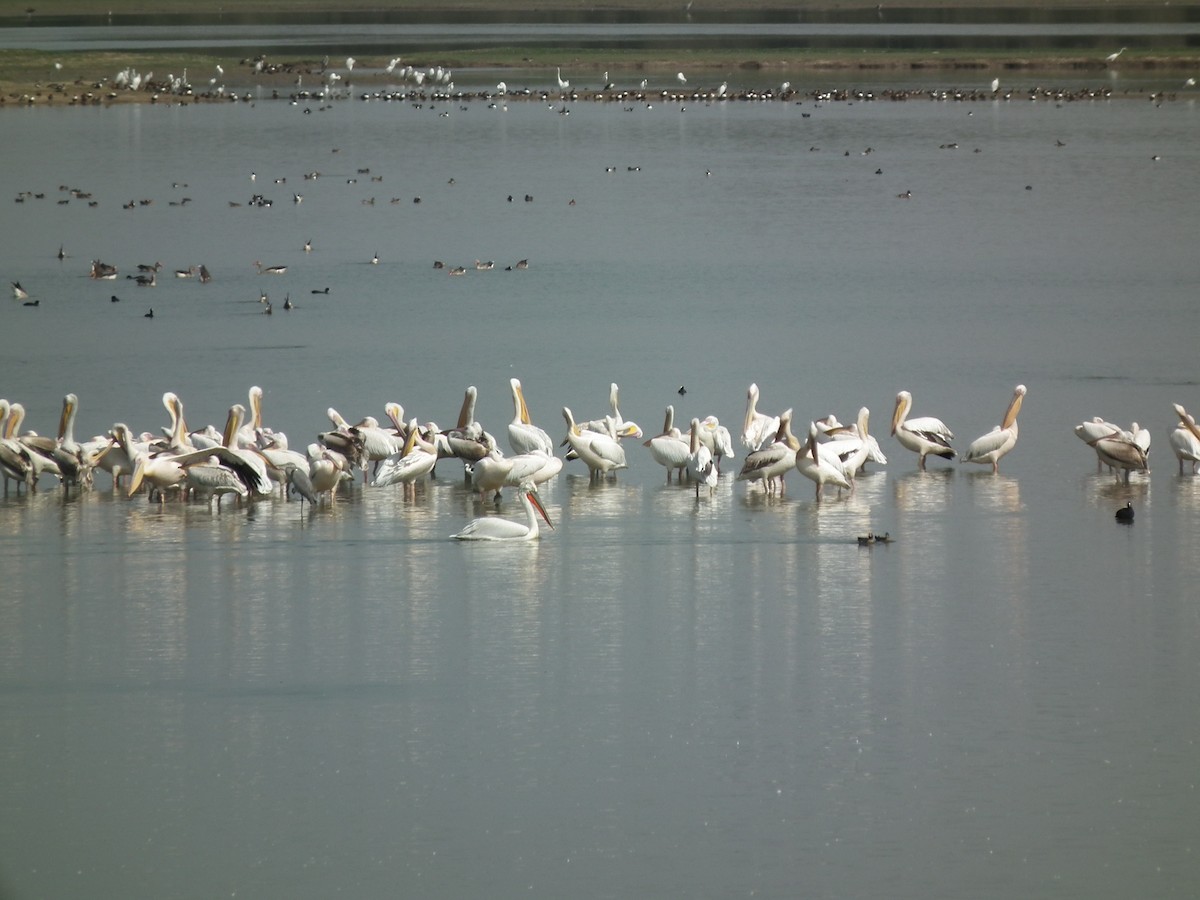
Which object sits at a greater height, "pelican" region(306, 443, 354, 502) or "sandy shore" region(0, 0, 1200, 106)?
"sandy shore" region(0, 0, 1200, 106)

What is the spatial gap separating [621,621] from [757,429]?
3.45 m

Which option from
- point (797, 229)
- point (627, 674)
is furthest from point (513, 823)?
point (797, 229)

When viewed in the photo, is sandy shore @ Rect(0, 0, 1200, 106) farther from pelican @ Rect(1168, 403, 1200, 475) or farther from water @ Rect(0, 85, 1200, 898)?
pelican @ Rect(1168, 403, 1200, 475)

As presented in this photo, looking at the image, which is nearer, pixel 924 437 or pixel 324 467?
pixel 324 467

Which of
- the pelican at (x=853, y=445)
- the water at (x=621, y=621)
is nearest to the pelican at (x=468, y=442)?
the water at (x=621, y=621)

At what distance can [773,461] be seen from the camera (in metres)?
10.2

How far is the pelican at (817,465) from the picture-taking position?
10062mm

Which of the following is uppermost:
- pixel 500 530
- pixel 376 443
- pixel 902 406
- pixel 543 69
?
pixel 543 69

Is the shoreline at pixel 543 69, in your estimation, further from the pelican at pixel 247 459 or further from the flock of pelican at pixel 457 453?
Result: the pelican at pixel 247 459

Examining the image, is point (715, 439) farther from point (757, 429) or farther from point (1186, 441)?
point (1186, 441)

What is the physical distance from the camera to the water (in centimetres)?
581

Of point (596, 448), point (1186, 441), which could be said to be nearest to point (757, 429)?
point (596, 448)

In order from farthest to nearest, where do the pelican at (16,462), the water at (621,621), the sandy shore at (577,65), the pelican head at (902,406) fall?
the sandy shore at (577,65) < the pelican head at (902,406) < the pelican at (16,462) < the water at (621,621)

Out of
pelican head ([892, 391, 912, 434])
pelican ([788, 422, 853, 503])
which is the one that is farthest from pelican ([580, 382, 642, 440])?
pelican head ([892, 391, 912, 434])
